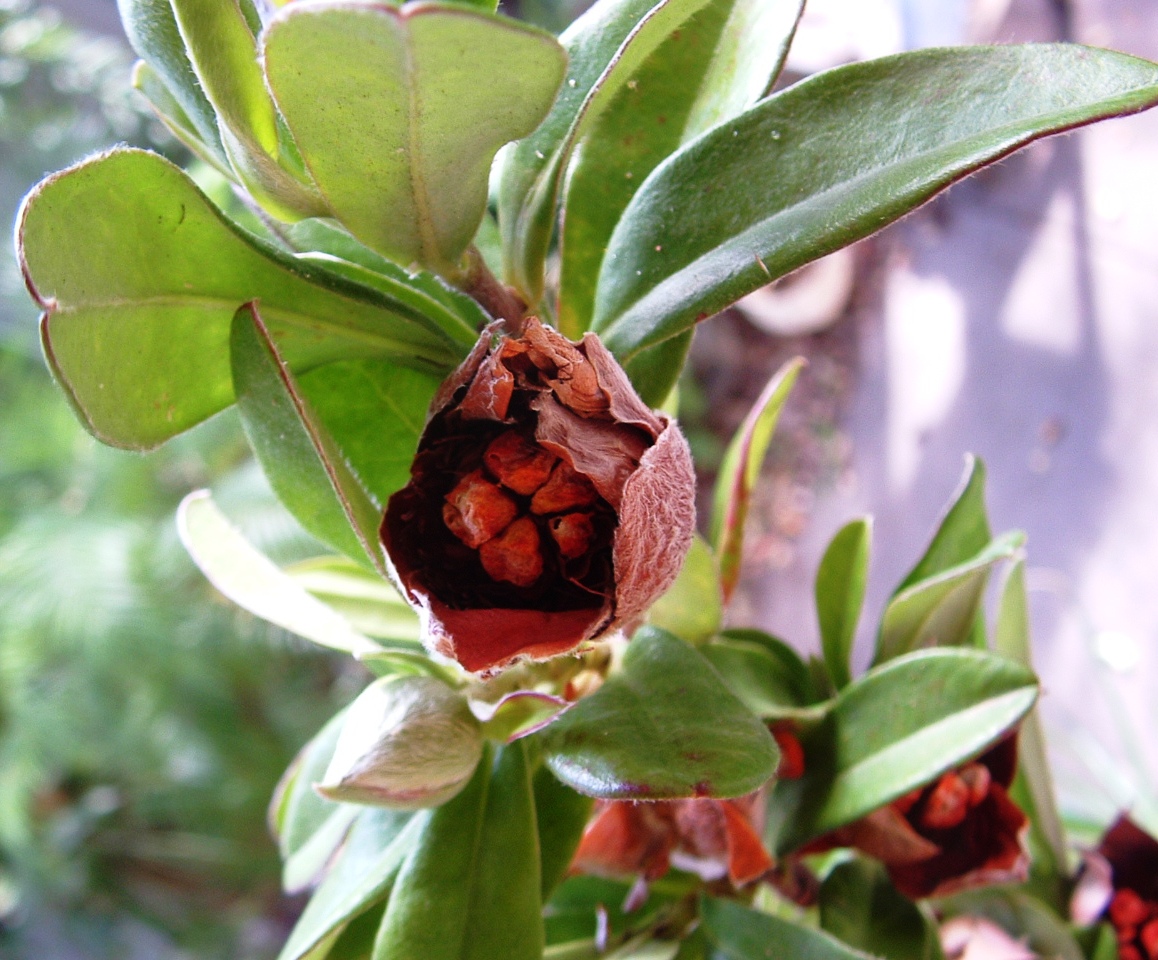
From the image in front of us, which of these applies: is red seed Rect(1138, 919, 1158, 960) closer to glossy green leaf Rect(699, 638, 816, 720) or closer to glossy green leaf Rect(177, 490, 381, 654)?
glossy green leaf Rect(699, 638, 816, 720)

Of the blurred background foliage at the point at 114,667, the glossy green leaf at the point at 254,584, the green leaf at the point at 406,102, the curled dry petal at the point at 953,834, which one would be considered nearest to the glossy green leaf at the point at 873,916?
the curled dry petal at the point at 953,834

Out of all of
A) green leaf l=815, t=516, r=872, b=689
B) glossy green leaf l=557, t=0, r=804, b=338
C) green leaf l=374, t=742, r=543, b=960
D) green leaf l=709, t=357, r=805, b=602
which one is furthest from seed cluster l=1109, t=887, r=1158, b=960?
glossy green leaf l=557, t=0, r=804, b=338

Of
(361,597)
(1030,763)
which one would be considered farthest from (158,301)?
(1030,763)

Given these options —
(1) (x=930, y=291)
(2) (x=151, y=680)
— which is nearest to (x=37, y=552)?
(2) (x=151, y=680)

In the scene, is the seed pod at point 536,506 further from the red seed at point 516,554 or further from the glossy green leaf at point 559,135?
the glossy green leaf at point 559,135

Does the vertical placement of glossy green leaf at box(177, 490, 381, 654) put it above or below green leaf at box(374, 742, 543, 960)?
above

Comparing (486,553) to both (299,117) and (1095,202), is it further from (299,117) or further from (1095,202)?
(1095,202)

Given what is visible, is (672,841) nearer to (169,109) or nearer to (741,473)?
(741,473)
